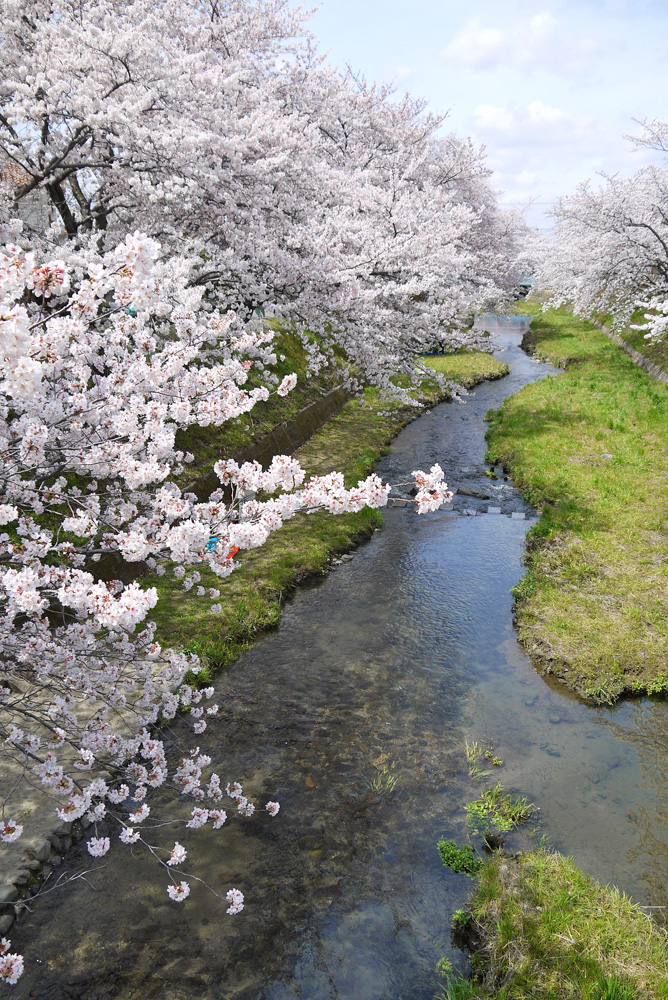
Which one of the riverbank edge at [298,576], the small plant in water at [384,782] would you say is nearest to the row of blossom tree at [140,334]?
the riverbank edge at [298,576]

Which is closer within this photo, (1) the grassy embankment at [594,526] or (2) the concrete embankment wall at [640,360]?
(1) the grassy embankment at [594,526]

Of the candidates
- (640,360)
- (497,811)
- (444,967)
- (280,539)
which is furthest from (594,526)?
(640,360)

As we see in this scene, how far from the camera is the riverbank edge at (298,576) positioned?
5.63m

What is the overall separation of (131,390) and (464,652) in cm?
669

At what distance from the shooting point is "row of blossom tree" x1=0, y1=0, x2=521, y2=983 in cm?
516

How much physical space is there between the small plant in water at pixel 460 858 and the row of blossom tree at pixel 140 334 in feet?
7.30

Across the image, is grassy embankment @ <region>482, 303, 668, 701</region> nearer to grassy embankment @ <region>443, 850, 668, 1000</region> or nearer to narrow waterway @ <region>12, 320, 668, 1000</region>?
narrow waterway @ <region>12, 320, 668, 1000</region>

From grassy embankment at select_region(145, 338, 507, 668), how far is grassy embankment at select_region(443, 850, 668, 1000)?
516 centimetres

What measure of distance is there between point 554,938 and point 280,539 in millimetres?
8979

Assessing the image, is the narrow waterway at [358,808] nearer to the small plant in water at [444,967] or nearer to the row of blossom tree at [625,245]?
the small plant in water at [444,967]

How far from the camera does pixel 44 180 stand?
9688 millimetres

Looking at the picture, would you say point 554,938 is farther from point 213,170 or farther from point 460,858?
point 213,170

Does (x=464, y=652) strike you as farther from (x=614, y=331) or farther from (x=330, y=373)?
(x=614, y=331)

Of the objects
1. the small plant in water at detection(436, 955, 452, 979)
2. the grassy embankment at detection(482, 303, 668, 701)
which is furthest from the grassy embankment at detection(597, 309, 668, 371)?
the small plant in water at detection(436, 955, 452, 979)
